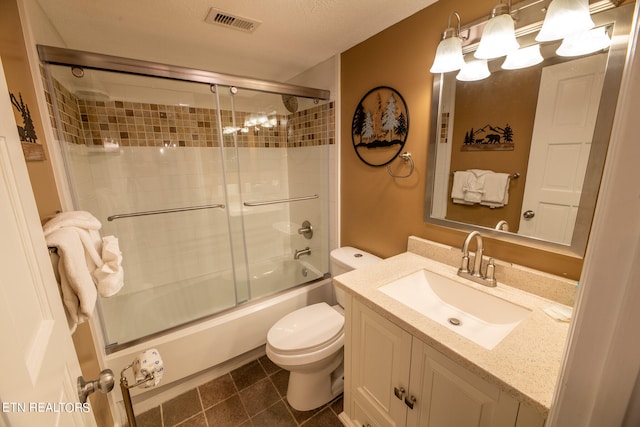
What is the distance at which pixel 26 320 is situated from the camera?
45 centimetres

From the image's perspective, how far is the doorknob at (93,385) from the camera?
66cm

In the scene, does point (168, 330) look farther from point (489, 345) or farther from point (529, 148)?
point (529, 148)

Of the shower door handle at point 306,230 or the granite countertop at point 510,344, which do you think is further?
the shower door handle at point 306,230

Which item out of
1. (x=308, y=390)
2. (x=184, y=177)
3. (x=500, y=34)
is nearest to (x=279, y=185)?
(x=184, y=177)

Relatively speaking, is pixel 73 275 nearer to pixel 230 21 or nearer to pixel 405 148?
pixel 230 21

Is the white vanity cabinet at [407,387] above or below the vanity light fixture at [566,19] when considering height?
below

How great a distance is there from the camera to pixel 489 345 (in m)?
0.97

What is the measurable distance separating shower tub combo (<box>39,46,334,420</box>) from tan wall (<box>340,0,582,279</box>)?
0.31m

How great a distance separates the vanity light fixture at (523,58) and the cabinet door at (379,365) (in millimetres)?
1162

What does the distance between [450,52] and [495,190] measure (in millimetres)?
655

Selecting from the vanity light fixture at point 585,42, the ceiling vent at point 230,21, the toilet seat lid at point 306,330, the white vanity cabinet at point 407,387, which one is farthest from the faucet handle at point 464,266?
the ceiling vent at point 230,21

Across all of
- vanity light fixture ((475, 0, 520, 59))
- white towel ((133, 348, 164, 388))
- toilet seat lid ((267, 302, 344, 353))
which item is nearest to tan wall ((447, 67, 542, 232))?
vanity light fixture ((475, 0, 520, 59))

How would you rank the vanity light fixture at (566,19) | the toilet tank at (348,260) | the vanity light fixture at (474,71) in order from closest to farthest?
the vanity light fixture at (566,19) < the vanity light fixture at (474,71) < the toilet tank at (348,260)

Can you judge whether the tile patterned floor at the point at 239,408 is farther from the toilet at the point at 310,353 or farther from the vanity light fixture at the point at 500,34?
the vanity light fixture at the point at 500,34
